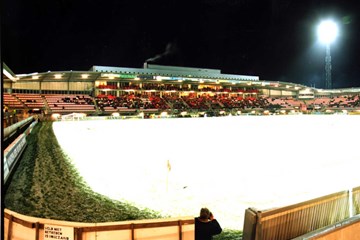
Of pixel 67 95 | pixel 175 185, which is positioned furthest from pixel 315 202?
pixel 67 95

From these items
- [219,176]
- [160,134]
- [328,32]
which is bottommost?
[219,176]

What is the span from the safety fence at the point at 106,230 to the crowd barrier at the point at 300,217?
77cm

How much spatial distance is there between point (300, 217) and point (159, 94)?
53031 mm

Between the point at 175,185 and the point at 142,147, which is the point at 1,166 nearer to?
the point at 175,185

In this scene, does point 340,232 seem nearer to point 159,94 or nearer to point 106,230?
point 106,230

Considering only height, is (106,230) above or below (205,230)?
above

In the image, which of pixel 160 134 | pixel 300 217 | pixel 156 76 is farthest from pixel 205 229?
pixel 156 76

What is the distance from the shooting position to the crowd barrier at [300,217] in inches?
127

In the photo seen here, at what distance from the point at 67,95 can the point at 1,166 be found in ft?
154

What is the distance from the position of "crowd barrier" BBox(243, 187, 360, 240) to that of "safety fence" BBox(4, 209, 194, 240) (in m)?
0.77

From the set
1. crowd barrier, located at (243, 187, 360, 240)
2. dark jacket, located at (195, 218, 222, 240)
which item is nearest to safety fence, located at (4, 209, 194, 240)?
dark jacket, located at (195, 218, 222, 240)

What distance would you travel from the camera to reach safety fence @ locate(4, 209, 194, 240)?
3217mm

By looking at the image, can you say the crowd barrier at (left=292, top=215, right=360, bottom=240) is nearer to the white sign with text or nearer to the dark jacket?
the dark jacket

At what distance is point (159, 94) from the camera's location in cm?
5594
